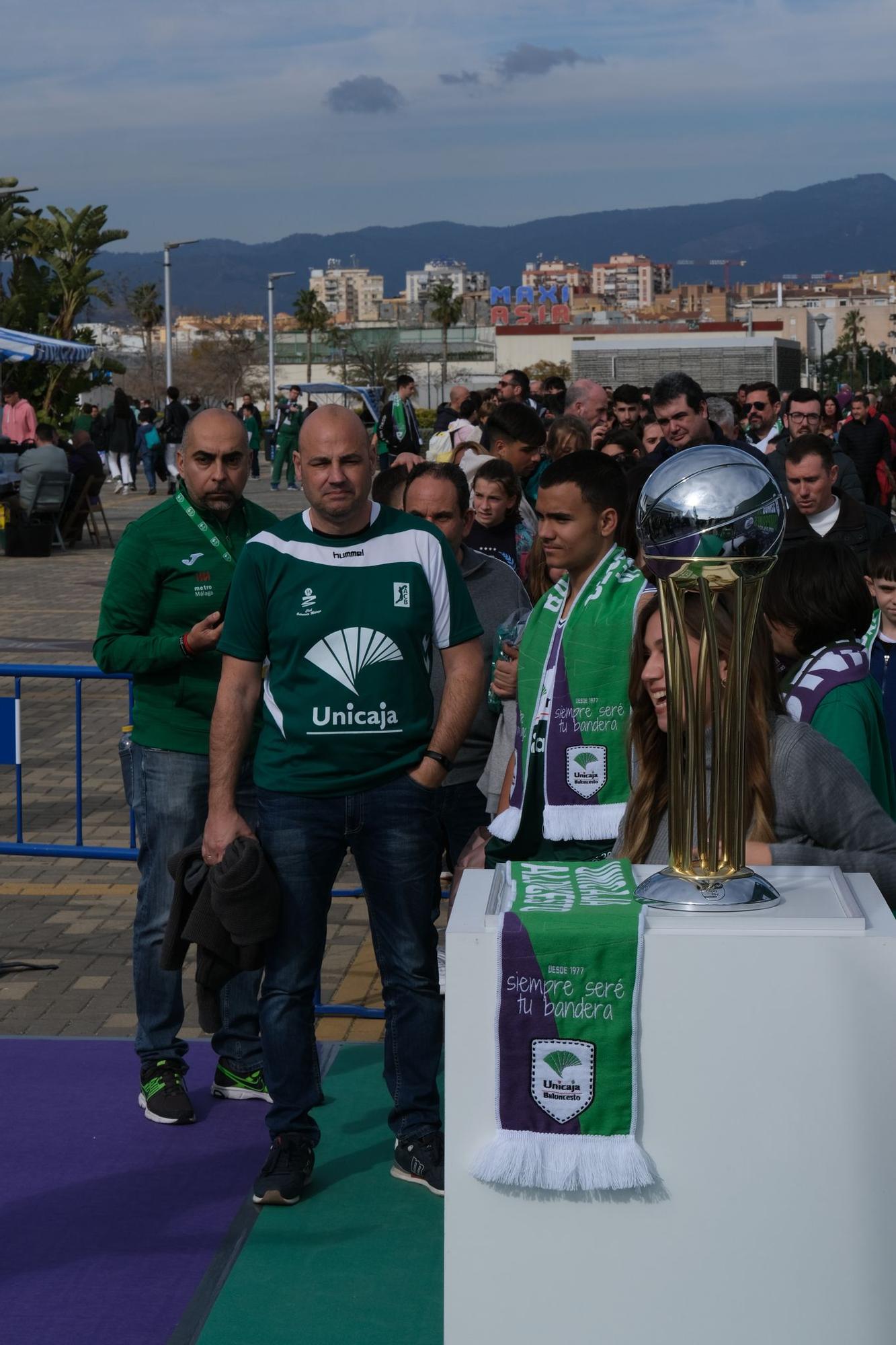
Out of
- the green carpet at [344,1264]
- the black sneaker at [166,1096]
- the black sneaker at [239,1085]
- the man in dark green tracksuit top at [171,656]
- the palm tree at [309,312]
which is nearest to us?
the green carpet at [344,1264]

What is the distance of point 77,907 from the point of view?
7.13m

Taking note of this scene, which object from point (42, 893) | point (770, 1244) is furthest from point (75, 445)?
point (770, 1244)

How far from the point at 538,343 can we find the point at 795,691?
134 meters

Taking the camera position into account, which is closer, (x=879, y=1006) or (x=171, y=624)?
(x=879, y=1006)

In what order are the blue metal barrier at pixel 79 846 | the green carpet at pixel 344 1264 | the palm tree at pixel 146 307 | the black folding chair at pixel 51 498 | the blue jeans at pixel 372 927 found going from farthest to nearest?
the palm tree at pixel 146 307 → the black folding chair at pixel 51 498 → the blue metal barrier at pixel 79 846 → the blue jeans at pixel 372 927 → the green carpet at pixel 344 1264

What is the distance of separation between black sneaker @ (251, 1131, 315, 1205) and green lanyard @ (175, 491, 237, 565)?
1.59 m

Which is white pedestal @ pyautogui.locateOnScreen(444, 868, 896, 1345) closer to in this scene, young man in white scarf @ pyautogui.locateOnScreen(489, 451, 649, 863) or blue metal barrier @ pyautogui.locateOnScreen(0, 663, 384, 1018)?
young man in white scarf @ pyautogui.locateOnScreen(489, 451, 649, 863)

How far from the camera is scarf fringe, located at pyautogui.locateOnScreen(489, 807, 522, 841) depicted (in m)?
4.03

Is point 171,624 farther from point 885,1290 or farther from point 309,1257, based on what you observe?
point 885,1290

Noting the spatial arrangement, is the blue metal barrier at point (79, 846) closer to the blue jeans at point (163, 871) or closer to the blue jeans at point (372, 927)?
the blue jeans at point (163, 871)

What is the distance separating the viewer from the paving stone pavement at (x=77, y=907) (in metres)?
5.79

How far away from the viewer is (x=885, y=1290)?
2357 mm

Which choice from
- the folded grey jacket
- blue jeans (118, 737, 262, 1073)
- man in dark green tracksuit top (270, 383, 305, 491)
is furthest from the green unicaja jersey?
man in dark green tracksuit top (270, 383, 305, 491)

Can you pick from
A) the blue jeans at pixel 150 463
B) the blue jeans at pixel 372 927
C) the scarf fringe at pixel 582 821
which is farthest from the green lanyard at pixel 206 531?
the blue jeans at pixel 150 463
